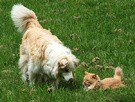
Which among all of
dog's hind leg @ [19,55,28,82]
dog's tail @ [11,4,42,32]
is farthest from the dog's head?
dog's tail @ [11,4,42,32]

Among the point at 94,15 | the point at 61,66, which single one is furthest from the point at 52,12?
the point at 61,66

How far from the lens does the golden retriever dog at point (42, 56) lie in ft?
20.9

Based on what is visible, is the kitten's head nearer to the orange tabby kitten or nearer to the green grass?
the orange tabby kitten

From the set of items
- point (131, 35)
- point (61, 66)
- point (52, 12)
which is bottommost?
point (52, 12)

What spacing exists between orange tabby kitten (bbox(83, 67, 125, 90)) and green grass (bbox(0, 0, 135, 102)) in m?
0.19

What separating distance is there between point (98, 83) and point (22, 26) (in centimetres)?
324

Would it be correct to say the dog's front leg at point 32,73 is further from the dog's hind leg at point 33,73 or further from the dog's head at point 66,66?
the dog's head at point 66,66

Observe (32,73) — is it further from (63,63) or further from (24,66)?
(63,63)

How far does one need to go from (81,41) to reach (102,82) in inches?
149

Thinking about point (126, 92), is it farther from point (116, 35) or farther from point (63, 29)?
point (63, 29)

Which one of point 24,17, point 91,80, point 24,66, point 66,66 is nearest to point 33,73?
point 24,66

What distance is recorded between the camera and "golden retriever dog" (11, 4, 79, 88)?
6375 mm

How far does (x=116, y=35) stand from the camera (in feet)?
33.6

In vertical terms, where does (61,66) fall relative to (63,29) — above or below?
above
